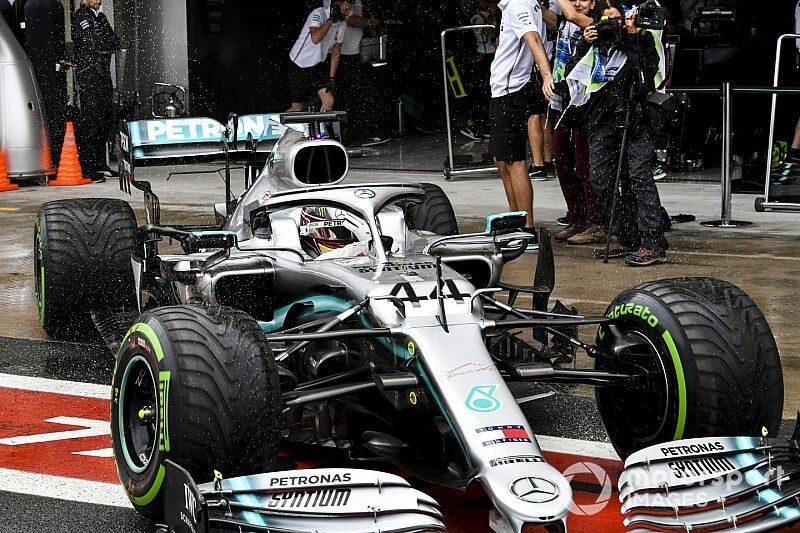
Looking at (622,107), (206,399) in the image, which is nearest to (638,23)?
(622,107)

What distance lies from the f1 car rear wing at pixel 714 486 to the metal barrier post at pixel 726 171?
22.0ft

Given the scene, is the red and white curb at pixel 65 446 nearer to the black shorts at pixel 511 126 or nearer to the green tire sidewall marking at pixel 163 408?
the green tire sidewall marking at pixel 163 408

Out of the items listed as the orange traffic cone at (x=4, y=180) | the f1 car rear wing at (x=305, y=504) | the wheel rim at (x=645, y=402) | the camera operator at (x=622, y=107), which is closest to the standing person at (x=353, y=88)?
the orange traffic cone at (x=4, y=180)

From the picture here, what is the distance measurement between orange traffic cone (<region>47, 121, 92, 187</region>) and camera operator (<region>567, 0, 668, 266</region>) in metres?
6.67

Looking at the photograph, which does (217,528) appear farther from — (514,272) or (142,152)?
(514,272)

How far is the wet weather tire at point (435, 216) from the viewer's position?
794cm

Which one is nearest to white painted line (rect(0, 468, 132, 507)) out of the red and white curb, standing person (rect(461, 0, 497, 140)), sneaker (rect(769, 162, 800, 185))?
the red and white curb

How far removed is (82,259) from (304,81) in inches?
357

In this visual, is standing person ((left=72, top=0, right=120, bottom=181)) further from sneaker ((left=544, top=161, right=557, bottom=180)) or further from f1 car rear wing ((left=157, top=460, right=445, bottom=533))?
f1 car rear wing ((left=157, top=460, right=445, bottom=533))

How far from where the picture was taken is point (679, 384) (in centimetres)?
490

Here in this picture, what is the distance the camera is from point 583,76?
9633mm

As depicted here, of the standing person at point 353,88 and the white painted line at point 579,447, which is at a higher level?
the standing person at point 353,88

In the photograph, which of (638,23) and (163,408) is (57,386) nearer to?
(163,408)

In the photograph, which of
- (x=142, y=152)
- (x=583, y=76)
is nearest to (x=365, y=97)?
(x=583, y=76)
